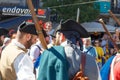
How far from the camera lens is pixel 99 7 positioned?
34531 mm

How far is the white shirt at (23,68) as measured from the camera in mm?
5148

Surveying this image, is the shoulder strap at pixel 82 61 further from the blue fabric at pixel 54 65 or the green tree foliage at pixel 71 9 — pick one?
the green tree foliage at pixel 71 9

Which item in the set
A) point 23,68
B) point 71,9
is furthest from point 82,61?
point 71,9

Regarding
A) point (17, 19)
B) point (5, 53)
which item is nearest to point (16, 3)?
point (17, 19)

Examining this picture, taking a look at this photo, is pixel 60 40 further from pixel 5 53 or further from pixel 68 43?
pixel 5 53

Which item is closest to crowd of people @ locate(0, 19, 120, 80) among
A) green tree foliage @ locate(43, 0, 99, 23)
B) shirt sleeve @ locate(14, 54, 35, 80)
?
shirt sleeve @ locate(14, 54, 35, 80)

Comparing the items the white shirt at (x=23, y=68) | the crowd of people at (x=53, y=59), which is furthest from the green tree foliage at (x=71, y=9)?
the white shirt at (x=23, y=68)

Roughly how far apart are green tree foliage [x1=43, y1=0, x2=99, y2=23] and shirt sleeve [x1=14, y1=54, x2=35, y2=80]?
25.8 m

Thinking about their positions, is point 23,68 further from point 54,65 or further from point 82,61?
point 82,61

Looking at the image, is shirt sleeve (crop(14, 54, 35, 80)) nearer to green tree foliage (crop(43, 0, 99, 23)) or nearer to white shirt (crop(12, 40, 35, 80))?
white shirt (crop(12, 40, 35, 80))

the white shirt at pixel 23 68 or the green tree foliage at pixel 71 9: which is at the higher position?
the white shirt at pixel 23 68

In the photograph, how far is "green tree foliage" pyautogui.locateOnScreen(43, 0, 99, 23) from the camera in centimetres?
3150

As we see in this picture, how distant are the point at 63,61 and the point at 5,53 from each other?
745 mm

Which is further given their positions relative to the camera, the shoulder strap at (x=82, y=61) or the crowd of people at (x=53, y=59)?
the shoulder strap at (x=82, y=61)
